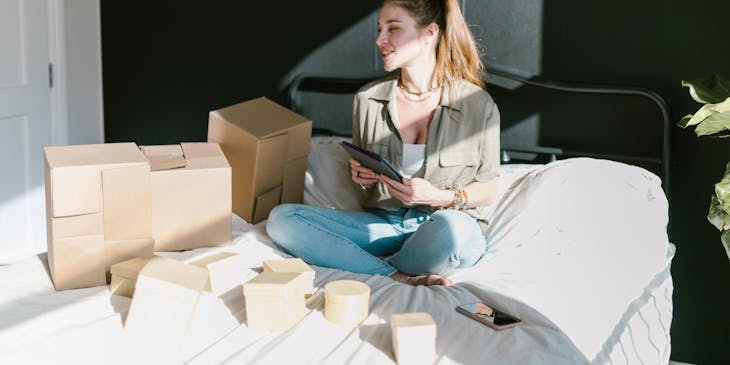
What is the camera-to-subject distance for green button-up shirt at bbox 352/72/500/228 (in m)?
2.42

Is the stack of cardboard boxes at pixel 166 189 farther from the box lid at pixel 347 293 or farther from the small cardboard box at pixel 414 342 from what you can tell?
the small cardboard box at pixel 414 342

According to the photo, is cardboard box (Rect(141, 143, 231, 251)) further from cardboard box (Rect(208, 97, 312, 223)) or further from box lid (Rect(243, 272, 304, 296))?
box lid (Rect(243, 272, 304, 296))

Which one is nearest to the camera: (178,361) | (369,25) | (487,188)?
(178,361)

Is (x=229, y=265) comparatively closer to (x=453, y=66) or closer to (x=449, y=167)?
(x=449, y=167)

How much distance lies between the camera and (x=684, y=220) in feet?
8.73

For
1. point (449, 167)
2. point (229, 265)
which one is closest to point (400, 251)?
point (449, 167)

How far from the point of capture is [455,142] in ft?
7.97

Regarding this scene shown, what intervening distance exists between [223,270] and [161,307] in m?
0.37

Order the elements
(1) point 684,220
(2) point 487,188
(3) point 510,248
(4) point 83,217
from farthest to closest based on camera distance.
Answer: (1) point 684,220 < (2) point 487,188 < (3) point 510,248 < (4) point 83,217

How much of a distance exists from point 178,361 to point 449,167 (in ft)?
3.73

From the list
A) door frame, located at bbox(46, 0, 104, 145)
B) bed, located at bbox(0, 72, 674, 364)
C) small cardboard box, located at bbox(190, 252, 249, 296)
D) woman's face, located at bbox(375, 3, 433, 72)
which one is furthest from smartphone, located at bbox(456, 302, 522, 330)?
door frame, located at bbox(46, 0, 104, 145)

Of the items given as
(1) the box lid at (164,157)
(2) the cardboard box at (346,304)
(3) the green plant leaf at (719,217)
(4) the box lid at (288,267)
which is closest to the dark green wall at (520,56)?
(3) the green plant leaf at (719,217)

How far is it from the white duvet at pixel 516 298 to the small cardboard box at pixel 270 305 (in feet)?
0.08

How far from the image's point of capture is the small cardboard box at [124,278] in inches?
73.0
